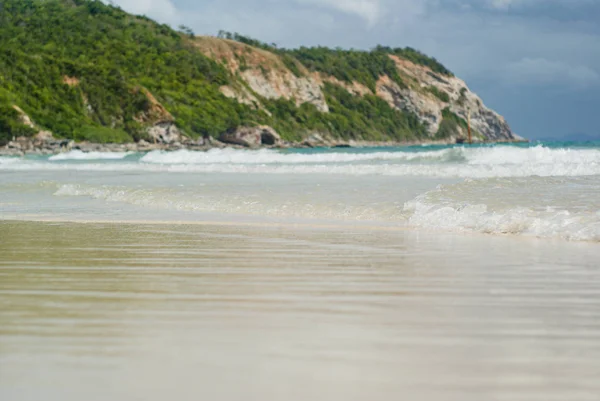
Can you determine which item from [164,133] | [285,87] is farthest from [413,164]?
[285,87]

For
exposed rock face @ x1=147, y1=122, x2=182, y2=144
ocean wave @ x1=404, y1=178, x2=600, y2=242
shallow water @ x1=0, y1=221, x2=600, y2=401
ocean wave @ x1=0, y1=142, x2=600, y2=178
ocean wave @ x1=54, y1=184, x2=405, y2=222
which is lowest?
shallow water @ x1=0, y1=221, x2=600, y2=401

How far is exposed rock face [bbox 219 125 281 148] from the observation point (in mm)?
90688

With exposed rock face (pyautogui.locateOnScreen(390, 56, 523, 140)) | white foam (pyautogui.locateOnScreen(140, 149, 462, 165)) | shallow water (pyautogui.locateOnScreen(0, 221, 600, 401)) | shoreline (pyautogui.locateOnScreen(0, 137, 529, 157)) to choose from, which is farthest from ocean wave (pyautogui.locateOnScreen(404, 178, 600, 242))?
exposed rock face (pyautogui.locateOnScreen(390, 56, 523, 140))

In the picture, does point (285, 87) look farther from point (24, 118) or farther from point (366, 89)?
point (24, 118)

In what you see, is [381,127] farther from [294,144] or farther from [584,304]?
[584,304]

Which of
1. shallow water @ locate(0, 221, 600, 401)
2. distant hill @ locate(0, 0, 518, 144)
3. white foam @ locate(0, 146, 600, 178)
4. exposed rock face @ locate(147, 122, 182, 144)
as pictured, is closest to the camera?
shallow water @ locate(0, 221, 600, 401)

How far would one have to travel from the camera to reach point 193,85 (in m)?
100

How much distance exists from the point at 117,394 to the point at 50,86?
258ft

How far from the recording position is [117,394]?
2.92 meters

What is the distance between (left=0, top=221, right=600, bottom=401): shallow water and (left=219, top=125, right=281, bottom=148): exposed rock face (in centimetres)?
8374

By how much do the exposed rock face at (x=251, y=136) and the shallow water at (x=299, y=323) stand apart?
275ft

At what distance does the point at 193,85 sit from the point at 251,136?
13478 millimetres

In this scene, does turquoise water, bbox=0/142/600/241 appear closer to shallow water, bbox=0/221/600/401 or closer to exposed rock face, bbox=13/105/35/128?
shallow water, bbox=0/221/600/401

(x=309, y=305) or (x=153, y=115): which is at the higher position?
(x=153, y=115)
